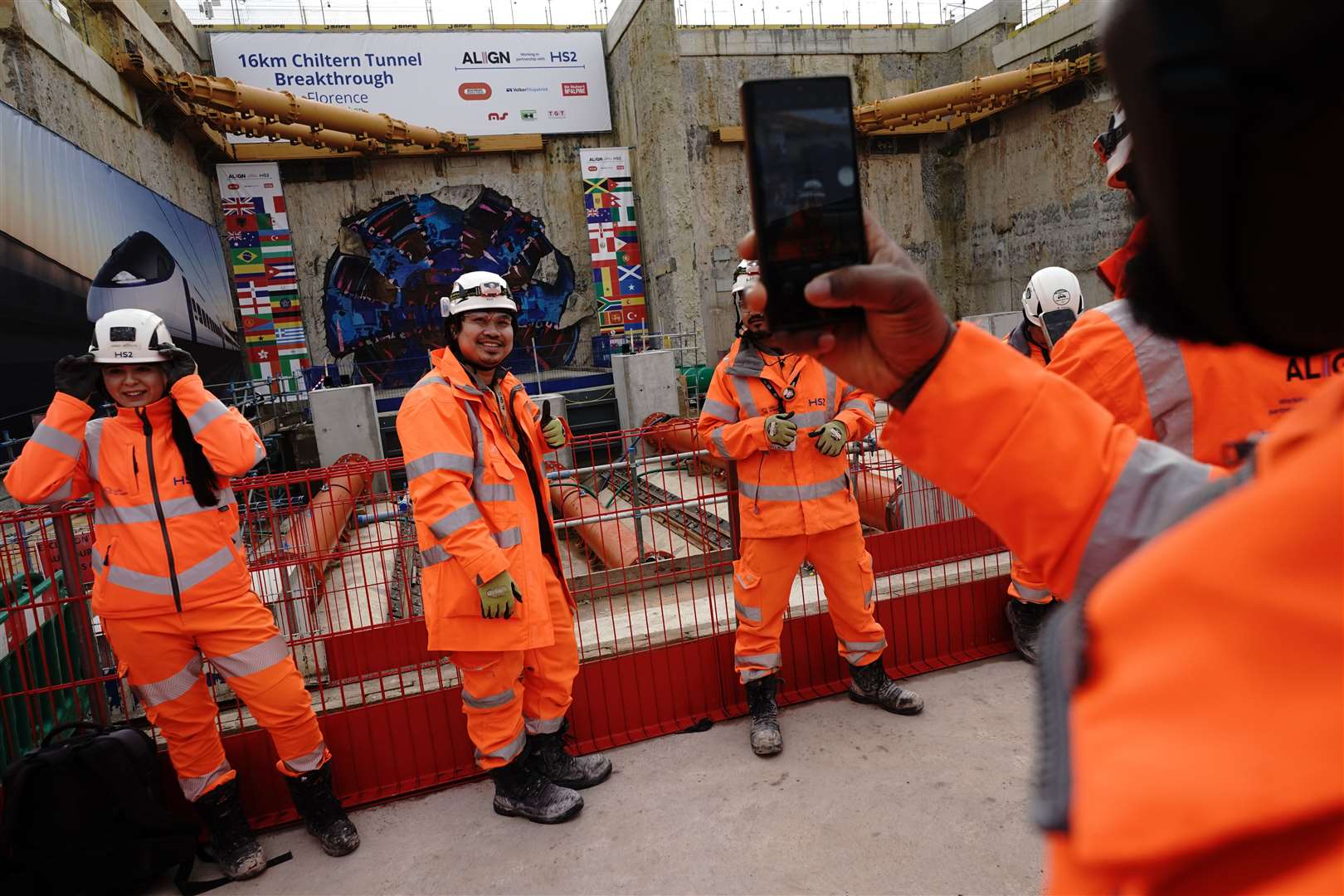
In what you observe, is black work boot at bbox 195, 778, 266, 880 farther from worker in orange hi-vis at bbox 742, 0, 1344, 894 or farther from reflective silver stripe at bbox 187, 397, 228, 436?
worker in orange hi-vis at bbox 742, 0, 1344, 894

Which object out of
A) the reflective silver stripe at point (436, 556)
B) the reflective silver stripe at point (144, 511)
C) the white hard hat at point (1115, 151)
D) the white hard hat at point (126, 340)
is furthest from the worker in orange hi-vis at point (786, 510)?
the white hard hat at point (126, 340)

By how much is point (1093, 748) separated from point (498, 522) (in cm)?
312

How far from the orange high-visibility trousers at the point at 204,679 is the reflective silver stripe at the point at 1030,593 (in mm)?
3682

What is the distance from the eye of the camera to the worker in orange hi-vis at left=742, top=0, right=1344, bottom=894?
40 cm

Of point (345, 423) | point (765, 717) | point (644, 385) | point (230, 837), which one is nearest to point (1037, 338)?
point (765, 717)

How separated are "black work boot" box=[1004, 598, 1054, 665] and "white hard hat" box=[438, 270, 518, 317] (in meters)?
3.27

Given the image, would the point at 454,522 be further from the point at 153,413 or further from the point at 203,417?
the point at 153,413

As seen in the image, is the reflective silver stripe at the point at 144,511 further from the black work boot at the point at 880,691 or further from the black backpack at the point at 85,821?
the black work boot at the point at 880,691

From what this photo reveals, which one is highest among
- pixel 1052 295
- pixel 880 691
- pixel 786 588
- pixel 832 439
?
pixel 1052 295

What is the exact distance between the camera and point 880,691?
401cm

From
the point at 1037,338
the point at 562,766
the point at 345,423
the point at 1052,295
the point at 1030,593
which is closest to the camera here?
the point at 562,766

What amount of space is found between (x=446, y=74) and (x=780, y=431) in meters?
15.1

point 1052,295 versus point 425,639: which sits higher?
point 1052,295

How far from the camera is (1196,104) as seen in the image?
1.72 feet
